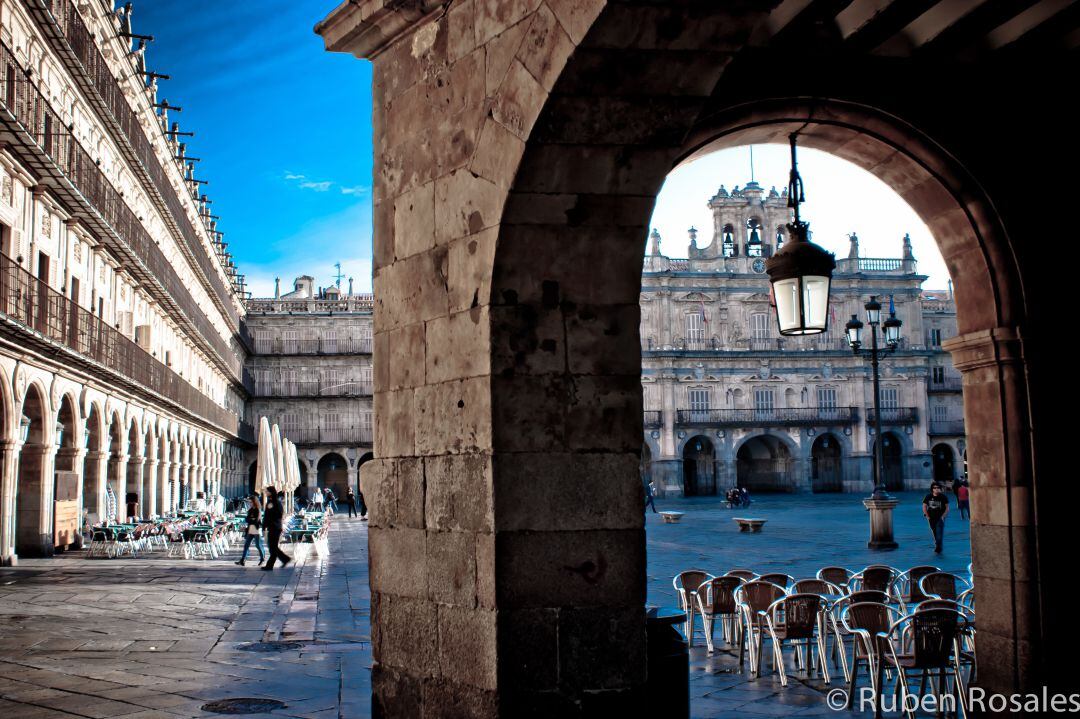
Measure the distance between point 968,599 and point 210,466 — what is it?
124ft

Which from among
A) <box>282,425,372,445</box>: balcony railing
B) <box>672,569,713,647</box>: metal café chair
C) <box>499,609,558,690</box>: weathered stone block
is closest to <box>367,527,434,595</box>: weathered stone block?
<box>499,609,558,690</box>: weathered stone block

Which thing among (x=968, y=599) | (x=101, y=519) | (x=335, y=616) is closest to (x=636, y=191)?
(x=968, y=599)

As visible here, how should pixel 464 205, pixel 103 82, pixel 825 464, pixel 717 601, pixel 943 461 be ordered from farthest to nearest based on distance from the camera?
1. pixel 943 461
2. pixel 825 464
3. pixel 103 82
4. pixel 717 601
5. pixel 464 205

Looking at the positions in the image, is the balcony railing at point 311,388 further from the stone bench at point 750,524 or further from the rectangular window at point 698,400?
the stone bench at point 750,524

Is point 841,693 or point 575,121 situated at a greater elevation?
point 575,121

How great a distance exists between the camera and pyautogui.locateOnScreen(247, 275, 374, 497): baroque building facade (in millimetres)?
52344

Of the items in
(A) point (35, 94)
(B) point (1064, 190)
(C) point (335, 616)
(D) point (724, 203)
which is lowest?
(C) point (335, 616)

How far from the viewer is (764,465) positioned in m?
55.7

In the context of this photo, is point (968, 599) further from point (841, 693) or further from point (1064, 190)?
point (1064, 190)

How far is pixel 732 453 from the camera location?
171ft

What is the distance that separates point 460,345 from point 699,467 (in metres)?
51.4

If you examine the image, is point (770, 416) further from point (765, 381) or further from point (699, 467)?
point (699, 467)

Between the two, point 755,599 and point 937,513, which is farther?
point 937,513

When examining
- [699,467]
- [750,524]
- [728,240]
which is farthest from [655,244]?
[750,524]
